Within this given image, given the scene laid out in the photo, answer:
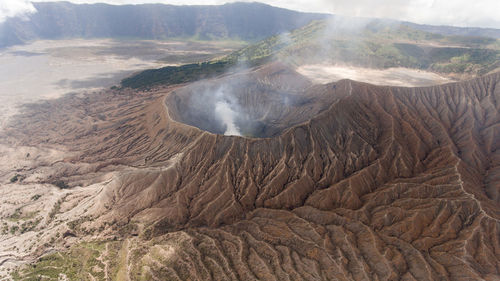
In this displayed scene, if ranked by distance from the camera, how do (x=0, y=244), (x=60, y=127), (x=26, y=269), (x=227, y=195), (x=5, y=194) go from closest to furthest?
(x=26, y=269)
(x=0, y=244)
(x=227, y=195)
(x=5, y=194)
(x=60, y=127)

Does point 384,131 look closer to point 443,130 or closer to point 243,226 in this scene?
point 443,130

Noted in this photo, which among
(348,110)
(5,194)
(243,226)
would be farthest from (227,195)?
(5,194)

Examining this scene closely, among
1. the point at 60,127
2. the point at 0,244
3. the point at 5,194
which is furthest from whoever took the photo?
the point at 60,127

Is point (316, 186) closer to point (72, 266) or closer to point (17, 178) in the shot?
point (72, 266)

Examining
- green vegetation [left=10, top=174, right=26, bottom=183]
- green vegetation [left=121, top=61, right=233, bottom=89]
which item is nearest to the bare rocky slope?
green vegetation [left=10, top=174, right=26, bottom=183]

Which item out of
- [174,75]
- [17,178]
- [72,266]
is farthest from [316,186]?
[174,75]

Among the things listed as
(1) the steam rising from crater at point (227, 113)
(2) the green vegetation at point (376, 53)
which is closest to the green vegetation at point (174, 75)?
(2) the green vegetation at point (376, 53)
